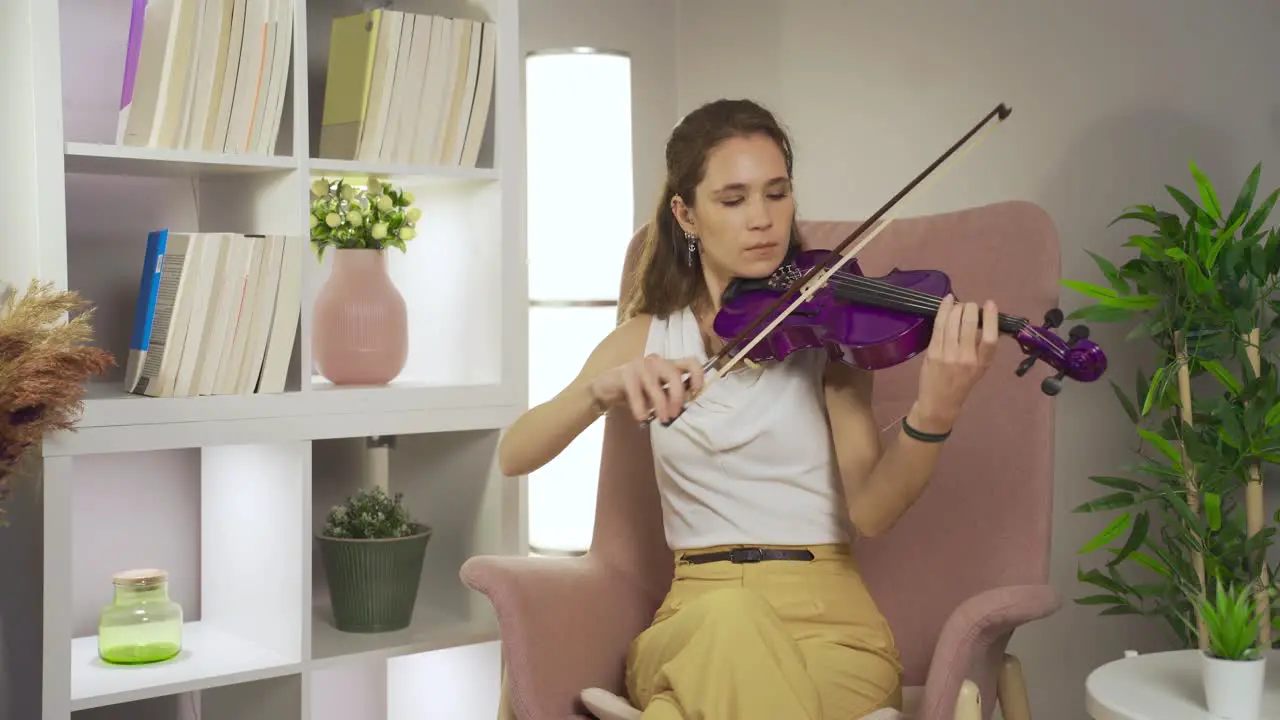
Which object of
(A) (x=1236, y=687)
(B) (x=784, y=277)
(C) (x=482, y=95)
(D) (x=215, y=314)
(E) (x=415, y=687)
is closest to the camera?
(A) (x=1236, y=687)

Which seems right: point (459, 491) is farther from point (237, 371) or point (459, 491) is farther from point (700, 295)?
point (700, 295)

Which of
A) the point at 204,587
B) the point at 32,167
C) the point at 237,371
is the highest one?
the point at 32,167

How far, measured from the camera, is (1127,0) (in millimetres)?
2367

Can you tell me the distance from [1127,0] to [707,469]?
1254 mm

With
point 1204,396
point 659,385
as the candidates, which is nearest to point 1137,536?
point 1204,396

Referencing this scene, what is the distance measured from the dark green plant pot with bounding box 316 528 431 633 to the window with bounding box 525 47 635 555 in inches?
14.1

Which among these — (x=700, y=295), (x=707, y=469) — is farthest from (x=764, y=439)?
(x=700, y=295)

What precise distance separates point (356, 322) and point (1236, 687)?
139 centimetres

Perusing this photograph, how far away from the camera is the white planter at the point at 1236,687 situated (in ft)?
4.73

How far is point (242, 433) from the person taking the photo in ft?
6.50

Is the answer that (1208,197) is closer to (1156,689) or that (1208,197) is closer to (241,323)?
(1156,689)

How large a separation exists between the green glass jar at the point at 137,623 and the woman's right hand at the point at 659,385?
36.9 inches

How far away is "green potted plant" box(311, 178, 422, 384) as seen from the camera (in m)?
2.15

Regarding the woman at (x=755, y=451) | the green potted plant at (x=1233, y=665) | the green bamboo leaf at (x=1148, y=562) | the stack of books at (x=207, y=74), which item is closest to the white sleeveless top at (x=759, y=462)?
the woman at (x=755, y=451)
